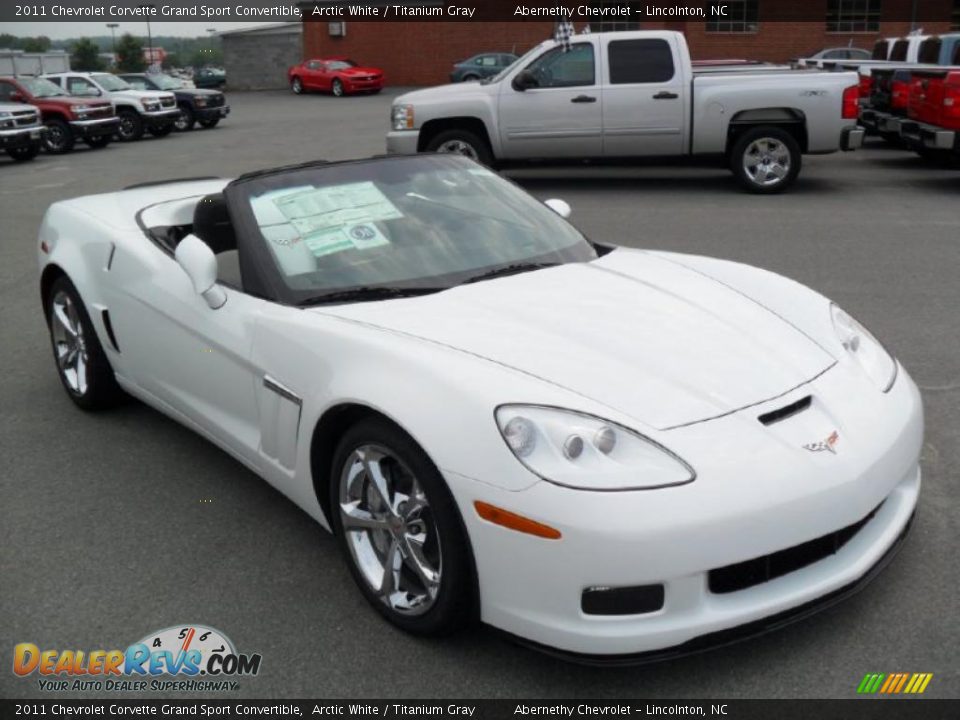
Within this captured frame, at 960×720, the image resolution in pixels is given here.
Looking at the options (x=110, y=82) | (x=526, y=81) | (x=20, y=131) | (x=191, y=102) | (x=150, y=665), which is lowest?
(x=150, y=665)

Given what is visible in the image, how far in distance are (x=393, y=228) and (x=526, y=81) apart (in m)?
9.20

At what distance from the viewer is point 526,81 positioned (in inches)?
497

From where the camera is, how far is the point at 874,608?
311cm

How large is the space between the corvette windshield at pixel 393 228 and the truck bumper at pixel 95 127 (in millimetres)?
19499

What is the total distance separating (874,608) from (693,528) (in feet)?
3.05

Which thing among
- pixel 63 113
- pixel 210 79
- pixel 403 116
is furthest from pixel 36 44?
pixel 403 116

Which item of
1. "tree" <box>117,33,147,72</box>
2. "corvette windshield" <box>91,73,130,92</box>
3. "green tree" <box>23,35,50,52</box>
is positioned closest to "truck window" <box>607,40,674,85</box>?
"corvette windshield" <box>91,73,130,92</box>

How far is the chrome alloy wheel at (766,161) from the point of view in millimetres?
12211

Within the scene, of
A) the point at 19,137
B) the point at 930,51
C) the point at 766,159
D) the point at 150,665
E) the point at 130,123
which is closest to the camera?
the point at 150,665

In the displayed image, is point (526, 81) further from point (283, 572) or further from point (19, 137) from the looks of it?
point (19, 137)

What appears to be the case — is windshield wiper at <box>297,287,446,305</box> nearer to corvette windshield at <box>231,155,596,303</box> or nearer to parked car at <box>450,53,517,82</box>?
corvette windshield at <box>231,155,596,303</box>

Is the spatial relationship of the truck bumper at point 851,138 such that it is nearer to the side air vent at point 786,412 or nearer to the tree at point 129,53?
the side air vent at point 786,412

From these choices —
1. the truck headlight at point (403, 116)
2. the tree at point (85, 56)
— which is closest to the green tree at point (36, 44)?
the tree at point (85, 56)

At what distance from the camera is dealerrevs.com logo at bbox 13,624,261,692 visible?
2.95 meters
